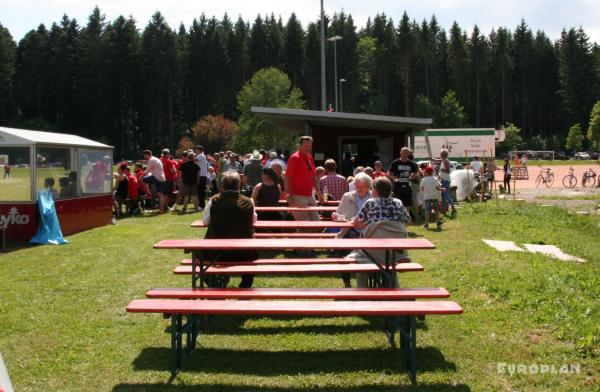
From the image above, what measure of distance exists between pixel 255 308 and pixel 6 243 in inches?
343

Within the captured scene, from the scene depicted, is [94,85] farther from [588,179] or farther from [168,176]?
[168,176]

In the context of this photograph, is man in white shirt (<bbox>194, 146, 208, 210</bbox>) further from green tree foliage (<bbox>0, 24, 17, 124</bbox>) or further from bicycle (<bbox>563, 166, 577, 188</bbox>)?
green tree foliage (<bbox>0, 24, 17, 124</bbox>)

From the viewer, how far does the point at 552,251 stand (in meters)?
10.1

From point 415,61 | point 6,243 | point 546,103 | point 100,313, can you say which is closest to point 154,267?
point 100,313

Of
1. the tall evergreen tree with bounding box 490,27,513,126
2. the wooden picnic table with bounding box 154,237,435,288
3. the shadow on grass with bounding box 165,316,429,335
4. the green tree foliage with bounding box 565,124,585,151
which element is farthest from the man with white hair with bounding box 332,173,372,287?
the tall evergreen tree with bounding box 490,27,513,126

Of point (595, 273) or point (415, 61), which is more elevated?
point (415, 61)

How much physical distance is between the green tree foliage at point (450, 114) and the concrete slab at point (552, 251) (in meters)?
72.5

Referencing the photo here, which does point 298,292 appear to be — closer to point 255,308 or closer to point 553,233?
point 255,308

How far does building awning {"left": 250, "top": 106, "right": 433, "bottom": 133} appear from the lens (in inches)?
577

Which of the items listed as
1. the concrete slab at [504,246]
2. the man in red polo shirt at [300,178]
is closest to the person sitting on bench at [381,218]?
the man in red polo shirt at [300,178]

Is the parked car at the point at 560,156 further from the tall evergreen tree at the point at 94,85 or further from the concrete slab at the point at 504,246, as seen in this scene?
the concrete slab at the point at 504,246

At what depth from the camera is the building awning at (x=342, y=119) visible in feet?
48.1

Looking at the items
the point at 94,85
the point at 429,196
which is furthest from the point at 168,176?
the point at 94,85

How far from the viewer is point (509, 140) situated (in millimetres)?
77500
